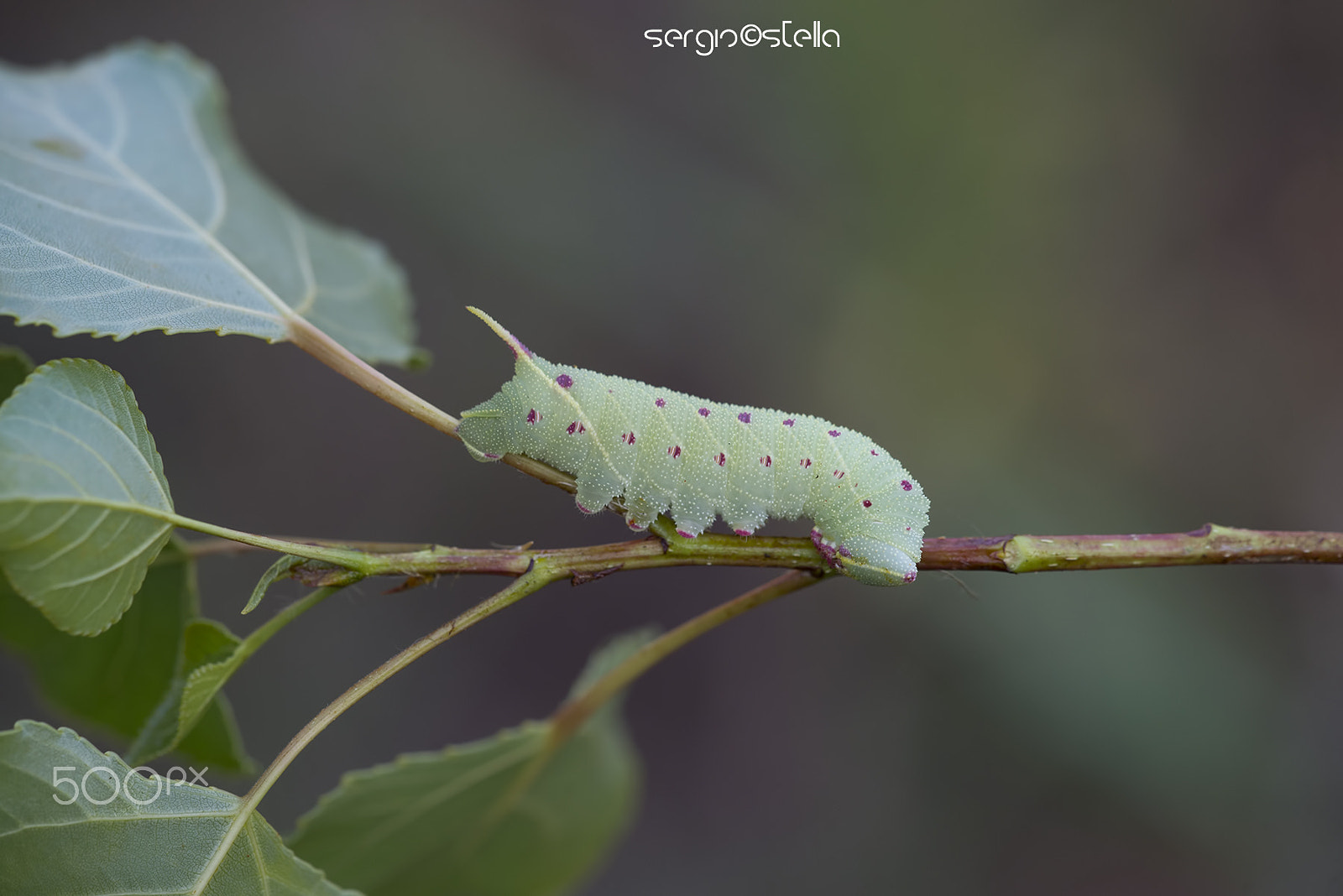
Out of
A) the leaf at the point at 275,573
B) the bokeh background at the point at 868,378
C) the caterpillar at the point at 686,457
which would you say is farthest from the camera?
the bokeh background at the point at 868,378

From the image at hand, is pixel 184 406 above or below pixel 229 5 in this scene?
below

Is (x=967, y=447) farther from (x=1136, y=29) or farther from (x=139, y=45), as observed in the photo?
(x=139, y=45)

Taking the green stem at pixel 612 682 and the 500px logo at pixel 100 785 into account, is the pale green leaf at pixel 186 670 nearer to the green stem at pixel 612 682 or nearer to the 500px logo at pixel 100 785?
the 500px logo at pixel 100 785

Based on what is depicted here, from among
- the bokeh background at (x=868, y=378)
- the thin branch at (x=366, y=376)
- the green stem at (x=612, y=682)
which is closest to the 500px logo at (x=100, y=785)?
the thin branch at (x=366, y=376)

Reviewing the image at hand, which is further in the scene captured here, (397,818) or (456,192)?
(456,192)

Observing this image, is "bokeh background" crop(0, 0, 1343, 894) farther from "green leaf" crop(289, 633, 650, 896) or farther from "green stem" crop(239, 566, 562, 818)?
"green stem" crop(239, 566, 562, 818)

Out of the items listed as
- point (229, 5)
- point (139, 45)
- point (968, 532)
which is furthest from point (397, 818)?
point (229, 5)
